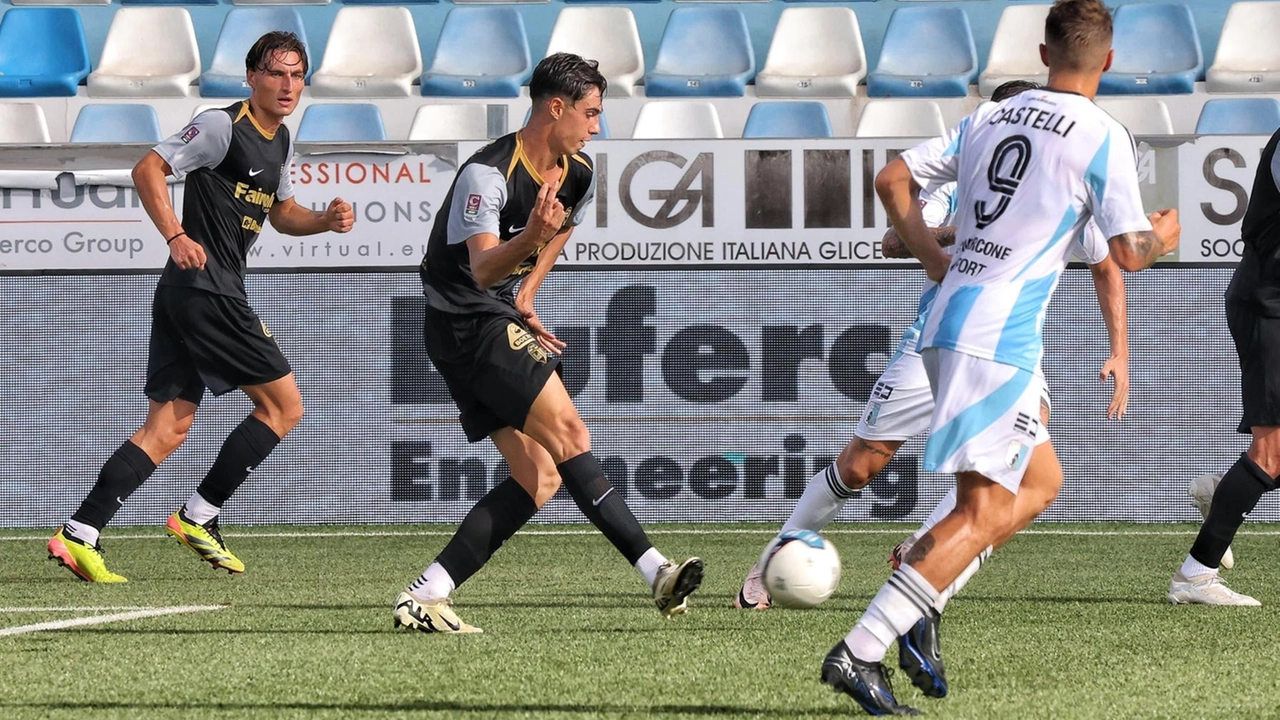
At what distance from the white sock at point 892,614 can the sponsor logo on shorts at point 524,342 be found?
1.83 metres

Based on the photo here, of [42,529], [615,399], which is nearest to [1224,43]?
[615,399]

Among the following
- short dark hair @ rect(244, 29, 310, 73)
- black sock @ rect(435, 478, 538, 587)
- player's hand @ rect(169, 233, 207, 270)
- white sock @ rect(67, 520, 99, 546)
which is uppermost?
short dark hair @ rect(244, 29, 310, 73)

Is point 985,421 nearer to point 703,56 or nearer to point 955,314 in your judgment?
point 955,314

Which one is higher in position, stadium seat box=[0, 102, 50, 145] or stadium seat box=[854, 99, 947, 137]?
stadium seat box=[854, 99, 947, 137]

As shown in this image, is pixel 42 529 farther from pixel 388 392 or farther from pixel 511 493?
pixel 511 493

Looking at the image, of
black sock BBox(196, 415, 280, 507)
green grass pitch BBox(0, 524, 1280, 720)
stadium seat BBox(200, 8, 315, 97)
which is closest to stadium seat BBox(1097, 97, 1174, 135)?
green grass pitch BBox(0, 524, 1280, 720)

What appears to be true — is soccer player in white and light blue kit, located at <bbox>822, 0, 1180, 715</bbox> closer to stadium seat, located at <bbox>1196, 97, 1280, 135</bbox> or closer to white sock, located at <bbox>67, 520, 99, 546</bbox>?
white sock, located at <bbox>67, 520, 99, 546</bbox>

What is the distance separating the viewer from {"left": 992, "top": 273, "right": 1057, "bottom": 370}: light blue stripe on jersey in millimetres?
3697

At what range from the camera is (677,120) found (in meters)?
13.6

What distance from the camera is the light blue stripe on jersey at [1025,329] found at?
12.1 feet

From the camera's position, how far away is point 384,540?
9.24m

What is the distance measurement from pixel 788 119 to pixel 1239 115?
→ 11.4 feet

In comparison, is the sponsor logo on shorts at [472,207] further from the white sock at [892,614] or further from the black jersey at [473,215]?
the white sock at [892,614]

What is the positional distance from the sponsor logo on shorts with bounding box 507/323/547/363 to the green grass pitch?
0.83 m
